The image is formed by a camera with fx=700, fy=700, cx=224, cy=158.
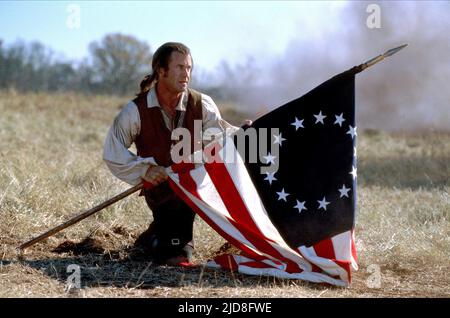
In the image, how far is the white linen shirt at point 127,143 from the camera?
5.35m

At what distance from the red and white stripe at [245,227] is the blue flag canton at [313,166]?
3.5 inches

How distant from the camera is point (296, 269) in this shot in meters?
5.05

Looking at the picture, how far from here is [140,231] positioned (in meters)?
6.43

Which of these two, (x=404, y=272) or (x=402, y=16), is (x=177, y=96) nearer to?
(x=404, y=272)

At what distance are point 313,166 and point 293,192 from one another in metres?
0.25

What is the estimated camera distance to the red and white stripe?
500 centimetres

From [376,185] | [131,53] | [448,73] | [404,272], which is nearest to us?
[404,272]

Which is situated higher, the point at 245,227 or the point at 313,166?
the point at 313,166

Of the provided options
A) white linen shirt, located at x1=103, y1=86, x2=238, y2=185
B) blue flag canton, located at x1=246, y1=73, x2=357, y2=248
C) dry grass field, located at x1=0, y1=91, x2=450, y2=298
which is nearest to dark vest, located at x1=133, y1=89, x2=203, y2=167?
white linen shirt, located at x1=103, y1=86, x2=238, y2=185

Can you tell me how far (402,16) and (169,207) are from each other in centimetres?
848

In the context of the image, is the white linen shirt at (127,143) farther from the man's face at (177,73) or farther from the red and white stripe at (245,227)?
the red and white stripe at (245,227)

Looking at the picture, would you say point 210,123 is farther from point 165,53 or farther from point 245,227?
point 245,227

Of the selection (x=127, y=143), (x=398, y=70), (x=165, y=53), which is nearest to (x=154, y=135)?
(x=127, y=143)
